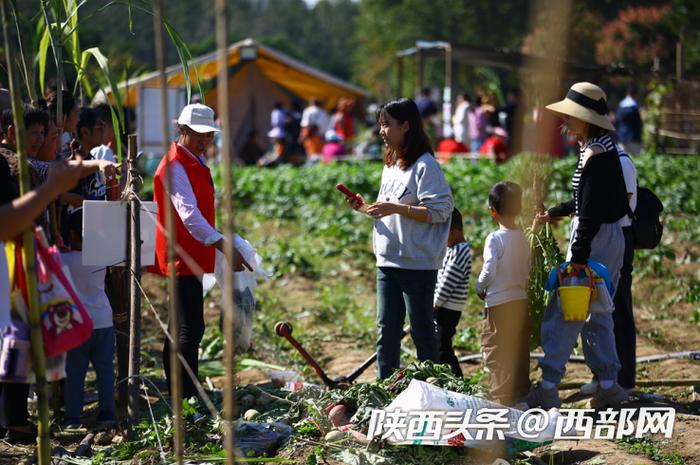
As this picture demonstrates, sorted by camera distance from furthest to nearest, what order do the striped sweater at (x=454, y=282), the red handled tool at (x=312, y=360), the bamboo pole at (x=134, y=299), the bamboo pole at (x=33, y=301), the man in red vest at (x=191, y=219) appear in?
1. the striped sweater at (x=454, y=282)
2. the red handled tool at (x=312, y=360)
3. the man in red vest at (x=191, y=219)
4. the bamboo pole at (x=134, y=299)
5. the bamboo pole at (x=33, y=301)

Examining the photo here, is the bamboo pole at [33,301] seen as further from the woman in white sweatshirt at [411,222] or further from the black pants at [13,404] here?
the woman in white sweatshirt at [411,222]

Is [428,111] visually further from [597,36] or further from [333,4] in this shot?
[333,4]

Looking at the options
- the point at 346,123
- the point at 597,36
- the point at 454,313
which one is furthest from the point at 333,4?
the point at 454,313

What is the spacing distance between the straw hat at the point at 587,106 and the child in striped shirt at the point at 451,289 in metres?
0.90

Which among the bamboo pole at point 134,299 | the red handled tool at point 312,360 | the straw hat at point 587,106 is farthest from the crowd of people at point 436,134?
the bamboo pole at point 134,299

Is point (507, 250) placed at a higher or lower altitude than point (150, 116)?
lower

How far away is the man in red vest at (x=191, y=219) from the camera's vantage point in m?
4.91

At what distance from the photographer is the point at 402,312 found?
5.29 m

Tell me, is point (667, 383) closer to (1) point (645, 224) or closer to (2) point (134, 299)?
(1) point (645, 224)

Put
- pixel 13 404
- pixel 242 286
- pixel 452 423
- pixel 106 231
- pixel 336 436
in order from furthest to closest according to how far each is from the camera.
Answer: pixel 242 286 → pixel 13 404 → pixel 106 231 → pixel 336 436 → pixel 452 423

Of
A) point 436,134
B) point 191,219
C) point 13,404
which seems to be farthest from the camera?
point 436,134

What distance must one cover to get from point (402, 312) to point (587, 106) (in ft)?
4.90

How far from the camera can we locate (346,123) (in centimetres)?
1973

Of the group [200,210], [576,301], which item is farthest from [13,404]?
A: [576,301]
